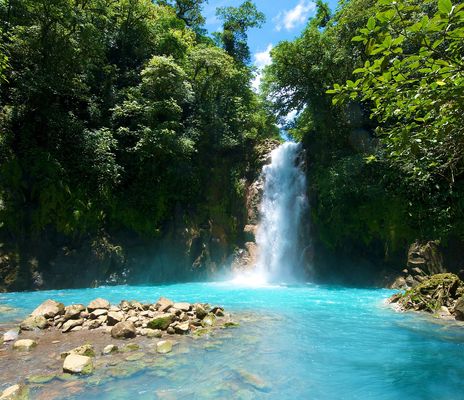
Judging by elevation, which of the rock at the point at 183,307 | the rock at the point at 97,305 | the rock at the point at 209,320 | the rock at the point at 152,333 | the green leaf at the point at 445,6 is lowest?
the rock at the point at 152,333

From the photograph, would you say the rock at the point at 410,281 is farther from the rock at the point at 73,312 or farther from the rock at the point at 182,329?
the rock at the point at 73,312

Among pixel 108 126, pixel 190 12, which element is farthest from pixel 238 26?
pixel 108 126

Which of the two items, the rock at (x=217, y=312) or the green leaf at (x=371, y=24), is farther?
the rock at (x=217, y=312)

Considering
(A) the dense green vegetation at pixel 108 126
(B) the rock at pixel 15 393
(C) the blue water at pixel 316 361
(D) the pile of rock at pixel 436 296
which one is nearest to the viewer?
(B) the rock at pixel 15 393

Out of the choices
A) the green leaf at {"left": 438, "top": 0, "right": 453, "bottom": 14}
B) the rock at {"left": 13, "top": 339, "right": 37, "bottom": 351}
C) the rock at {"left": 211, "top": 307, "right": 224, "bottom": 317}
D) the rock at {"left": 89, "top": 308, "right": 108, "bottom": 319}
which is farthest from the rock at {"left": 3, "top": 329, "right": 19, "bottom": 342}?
the green leaf at {"left": 438, "top": 0, "right": 453, "bottom": 14}

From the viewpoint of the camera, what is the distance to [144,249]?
1755 cm

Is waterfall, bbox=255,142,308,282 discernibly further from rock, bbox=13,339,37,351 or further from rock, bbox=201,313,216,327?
rock, bbox=13,339,37,351

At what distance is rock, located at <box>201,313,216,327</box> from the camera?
7589mm

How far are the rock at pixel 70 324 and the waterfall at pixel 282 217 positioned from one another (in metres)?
12.1

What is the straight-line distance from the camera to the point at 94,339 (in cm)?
655

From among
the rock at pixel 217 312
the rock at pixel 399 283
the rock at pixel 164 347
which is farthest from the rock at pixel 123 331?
the rock at pixel 399 283

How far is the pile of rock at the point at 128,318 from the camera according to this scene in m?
6.95

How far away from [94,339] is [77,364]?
1.65m

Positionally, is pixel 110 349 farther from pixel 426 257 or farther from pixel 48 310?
pixel 426 257
